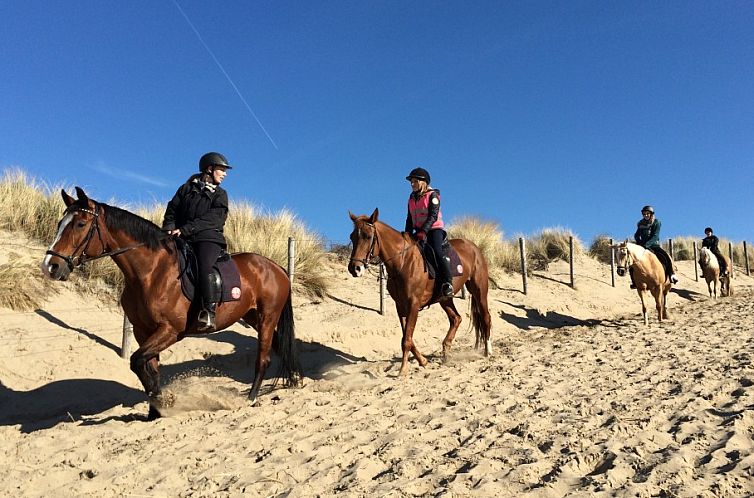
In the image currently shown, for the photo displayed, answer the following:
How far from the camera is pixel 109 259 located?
349 inches

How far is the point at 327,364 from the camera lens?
8.07 meters

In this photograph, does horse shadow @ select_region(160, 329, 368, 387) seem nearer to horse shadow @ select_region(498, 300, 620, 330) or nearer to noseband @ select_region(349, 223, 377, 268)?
noseband @ select_region(349, 223, 377, 268)

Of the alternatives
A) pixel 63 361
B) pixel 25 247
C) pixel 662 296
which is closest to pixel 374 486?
pixel 63 361

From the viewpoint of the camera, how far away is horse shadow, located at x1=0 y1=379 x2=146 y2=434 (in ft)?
18.8

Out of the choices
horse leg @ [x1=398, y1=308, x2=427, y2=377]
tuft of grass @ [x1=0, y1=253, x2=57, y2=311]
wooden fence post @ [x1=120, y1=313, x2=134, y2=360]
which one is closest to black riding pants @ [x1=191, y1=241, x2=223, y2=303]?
wooden fence post @ [x1=120, y1=313, x2=134, y2=360]

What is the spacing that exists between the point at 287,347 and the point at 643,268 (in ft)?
28.8

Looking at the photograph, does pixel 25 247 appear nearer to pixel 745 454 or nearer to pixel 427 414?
pixel 427 414

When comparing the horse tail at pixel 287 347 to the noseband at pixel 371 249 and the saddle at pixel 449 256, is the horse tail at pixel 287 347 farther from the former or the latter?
the saddle at pixel 449 256

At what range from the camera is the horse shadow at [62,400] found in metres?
5.74

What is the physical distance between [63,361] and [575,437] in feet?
22.7

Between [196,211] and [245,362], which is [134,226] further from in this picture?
[245,362]

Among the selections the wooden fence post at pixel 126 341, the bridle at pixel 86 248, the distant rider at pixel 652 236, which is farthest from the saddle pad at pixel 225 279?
the distant rider at pixel 652 236

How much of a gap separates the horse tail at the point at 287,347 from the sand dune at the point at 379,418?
315 millimetres

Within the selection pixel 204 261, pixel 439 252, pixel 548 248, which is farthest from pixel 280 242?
pixel 548 248
